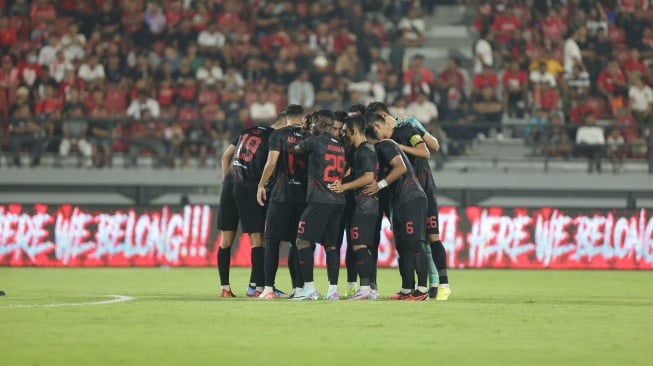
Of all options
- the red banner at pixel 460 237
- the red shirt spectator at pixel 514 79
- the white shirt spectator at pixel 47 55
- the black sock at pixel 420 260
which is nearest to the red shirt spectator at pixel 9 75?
the white shirt spectator at pixel 47 55

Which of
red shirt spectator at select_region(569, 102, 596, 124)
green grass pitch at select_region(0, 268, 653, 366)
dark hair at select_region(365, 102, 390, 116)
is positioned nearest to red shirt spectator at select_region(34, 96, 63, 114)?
red shirt spectator at select_region(569, 102, 596, 124)

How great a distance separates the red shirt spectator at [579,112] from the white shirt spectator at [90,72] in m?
10.3

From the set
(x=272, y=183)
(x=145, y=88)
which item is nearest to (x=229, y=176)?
(x=272, y=183)

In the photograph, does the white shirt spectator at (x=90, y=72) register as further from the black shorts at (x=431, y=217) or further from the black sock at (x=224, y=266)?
the black shorts at (x=431, y=217)

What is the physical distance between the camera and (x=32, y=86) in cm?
2778

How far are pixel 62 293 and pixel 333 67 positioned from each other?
14503mm

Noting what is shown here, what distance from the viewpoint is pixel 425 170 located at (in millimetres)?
14281

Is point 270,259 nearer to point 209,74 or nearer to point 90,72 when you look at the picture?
point 209,74

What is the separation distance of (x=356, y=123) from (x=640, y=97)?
15.8 meters

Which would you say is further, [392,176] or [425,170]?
[425,170]

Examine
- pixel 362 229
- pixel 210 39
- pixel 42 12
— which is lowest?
pixel 362 229

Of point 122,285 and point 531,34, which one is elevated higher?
point 531,34

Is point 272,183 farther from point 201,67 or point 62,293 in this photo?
point 201,67

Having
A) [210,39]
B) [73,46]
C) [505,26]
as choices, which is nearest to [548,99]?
[505,26]
